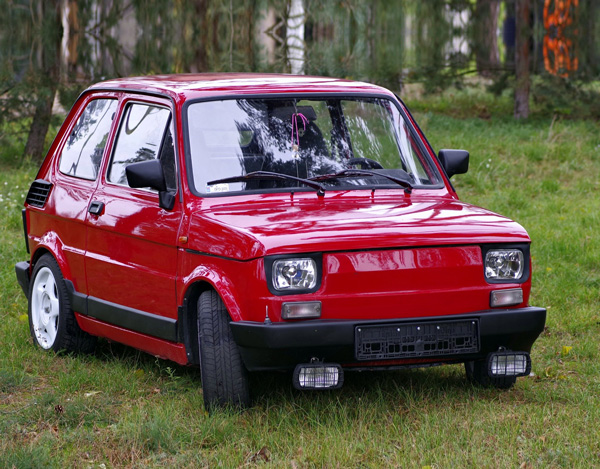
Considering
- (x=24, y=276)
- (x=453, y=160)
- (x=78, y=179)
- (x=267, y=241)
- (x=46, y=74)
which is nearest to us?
(x=267, y=241)

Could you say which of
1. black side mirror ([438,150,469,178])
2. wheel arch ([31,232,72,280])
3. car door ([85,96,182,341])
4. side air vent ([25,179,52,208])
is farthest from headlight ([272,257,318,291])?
side air vent ([25,179,52,208])

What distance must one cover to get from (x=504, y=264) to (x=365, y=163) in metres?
1.24

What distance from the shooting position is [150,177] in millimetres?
5715

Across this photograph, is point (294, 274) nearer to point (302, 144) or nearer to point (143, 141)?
point (302, 144)

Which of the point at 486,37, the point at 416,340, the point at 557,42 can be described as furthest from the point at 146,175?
the point at 486,37

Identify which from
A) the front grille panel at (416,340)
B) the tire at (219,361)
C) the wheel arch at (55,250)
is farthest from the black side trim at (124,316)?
the front grille panel at (416,340)

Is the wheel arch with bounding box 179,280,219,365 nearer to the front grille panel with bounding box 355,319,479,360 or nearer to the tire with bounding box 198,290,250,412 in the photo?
the tire with bounding box 198,290,250,412

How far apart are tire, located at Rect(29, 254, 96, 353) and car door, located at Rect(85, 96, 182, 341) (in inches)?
15.3

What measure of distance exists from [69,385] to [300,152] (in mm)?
1914

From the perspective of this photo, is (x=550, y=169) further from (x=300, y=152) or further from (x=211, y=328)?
(x=211, y=328)

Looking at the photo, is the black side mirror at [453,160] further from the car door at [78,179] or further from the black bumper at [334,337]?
the car door at [78,179]

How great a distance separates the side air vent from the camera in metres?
7.27

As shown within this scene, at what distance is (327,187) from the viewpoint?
235 inches

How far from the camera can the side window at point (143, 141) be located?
20.1 feet
